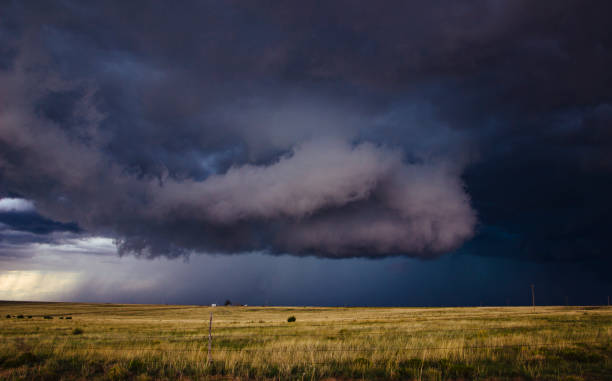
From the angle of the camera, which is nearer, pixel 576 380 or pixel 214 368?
→ pixel 576 380

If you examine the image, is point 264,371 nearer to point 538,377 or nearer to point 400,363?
point 400,363

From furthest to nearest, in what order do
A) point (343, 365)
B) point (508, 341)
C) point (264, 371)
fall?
point (508, 341), point (343, 365), point (264, 371)

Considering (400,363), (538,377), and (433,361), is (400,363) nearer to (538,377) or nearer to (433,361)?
(433,361)

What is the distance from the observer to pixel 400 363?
14.7 metres

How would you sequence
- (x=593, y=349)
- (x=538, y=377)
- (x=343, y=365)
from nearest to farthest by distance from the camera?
(x=538, y=377), (x=343, y=365), (x=593, y=349)

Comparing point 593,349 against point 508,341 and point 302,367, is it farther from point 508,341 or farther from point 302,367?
point 302,367

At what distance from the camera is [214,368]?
13.8m

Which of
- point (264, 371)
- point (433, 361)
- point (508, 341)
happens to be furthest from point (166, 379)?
point (508, 341)

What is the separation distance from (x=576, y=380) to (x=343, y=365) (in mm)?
7527

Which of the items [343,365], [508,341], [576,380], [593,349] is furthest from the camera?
[508,341]

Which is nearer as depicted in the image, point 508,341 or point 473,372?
point 473,372

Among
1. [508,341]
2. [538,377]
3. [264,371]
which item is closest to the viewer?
[538,377]

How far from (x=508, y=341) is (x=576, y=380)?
10.7m

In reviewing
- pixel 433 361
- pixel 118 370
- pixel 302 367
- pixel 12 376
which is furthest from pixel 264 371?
pixel 12 376
